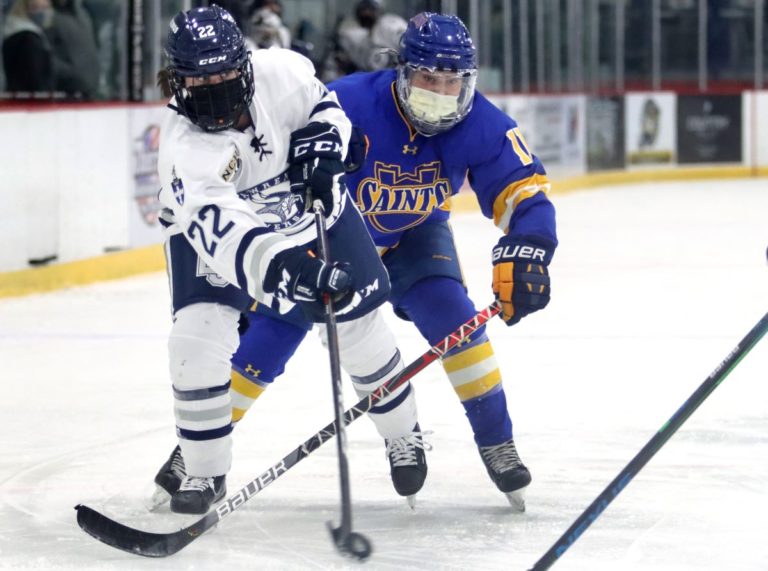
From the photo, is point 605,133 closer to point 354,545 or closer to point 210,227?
point 210,227

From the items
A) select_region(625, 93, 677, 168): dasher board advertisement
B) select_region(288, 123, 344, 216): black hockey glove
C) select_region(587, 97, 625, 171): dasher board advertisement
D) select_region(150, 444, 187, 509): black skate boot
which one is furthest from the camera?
select_region(625, 93, 677, 168): dasher board advertisement

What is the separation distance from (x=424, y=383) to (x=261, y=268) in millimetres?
1713

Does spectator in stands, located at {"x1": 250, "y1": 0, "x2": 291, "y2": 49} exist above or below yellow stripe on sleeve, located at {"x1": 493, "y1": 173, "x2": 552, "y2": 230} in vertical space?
above

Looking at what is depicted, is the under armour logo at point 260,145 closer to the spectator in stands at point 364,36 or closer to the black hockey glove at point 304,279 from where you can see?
the black hockey glove at point 304,279

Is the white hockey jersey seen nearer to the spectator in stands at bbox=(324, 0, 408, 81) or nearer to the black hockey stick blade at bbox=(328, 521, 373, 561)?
the black hockey stick blade at bbox=(328, 521, 373, 561)

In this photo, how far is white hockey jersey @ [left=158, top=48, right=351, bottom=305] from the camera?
8.39 feet

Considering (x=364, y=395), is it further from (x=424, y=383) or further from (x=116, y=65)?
(x=116, y=65)

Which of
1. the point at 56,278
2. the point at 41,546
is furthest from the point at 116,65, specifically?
the point at 41,546

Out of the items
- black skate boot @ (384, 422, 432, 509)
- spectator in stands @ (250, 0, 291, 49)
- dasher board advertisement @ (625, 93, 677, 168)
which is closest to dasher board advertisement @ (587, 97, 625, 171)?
dasher board advertisement @ (625, 93, 677, 168)

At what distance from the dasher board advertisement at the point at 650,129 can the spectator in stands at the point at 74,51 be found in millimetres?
6141

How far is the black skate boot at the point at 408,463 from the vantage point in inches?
114

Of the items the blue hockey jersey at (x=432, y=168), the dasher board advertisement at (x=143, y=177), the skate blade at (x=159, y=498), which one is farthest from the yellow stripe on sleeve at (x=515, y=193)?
the dasher board advertisement at (x=143, y=177)

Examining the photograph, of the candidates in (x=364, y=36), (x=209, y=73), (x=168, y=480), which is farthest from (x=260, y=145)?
(x=364, y=36)

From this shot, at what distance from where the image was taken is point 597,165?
Answer: 12.1 metres
